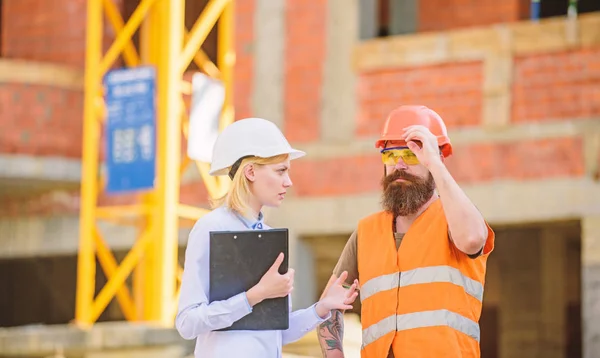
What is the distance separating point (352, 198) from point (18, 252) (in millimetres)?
4424

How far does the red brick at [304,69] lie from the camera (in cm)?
1157

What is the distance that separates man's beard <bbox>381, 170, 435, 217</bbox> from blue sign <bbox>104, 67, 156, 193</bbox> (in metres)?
7.83

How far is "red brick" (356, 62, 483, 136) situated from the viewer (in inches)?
430

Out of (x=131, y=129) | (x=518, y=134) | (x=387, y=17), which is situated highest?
(x=387, y=17)

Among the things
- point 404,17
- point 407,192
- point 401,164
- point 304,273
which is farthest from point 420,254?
point 404,17

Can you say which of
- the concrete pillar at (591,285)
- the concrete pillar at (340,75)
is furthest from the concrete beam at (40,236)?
the concrete pillar at (591,285)

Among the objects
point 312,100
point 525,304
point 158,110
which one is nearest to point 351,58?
point 312,100

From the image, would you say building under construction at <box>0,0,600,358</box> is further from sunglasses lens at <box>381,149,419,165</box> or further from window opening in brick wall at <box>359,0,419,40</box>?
sunglasses lens at <box>381,149,419,165</box>

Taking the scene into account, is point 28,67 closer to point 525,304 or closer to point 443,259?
point 525,304

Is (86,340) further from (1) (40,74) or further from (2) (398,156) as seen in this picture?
(2) (398,156)

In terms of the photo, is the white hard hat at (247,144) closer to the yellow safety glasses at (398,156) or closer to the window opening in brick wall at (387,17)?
the yellow safety glasses at (398,156)

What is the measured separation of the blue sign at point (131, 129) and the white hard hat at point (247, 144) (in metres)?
7.84

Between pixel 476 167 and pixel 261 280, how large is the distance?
264 inches

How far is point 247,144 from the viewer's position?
14.6ft
